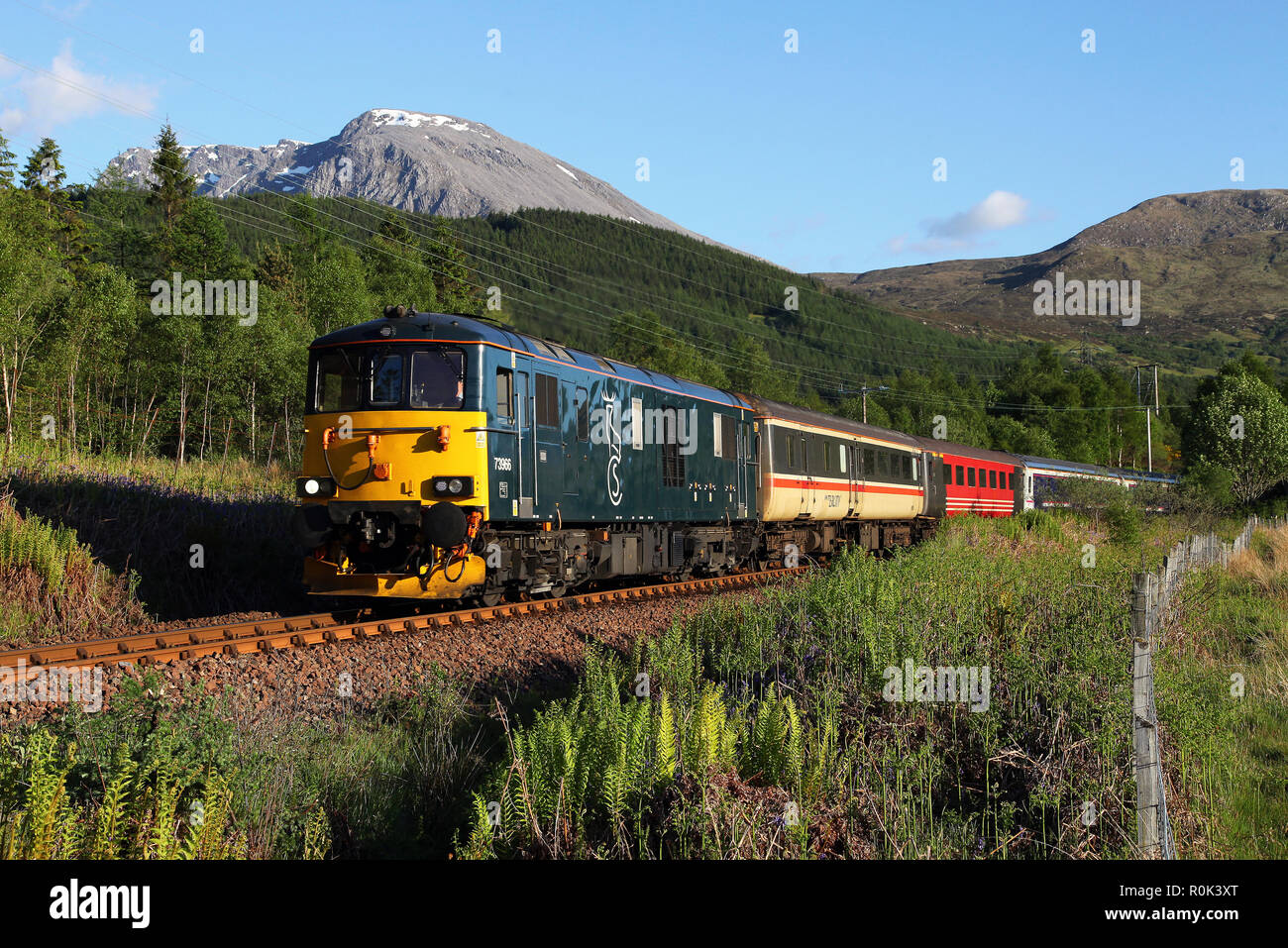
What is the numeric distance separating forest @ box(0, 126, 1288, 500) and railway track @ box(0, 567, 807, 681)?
10763 mm

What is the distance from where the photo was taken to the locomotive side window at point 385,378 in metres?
12.5

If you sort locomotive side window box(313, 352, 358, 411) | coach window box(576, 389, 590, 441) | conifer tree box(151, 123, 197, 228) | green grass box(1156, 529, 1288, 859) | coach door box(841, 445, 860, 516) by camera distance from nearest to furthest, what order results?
green grass box(1156, 529, 1288, 859), locomotive side window box(313, 352, 358, 411), coach window box(576, 389, 590, 441), coach door box(841, 445, 860, 516), conifer tree box(151, 123, 197, 228)

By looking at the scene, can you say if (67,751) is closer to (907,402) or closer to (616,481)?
(616,481)

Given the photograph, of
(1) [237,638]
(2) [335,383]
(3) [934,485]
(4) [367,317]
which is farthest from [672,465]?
(4) [367,317]

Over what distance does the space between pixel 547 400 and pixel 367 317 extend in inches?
1212

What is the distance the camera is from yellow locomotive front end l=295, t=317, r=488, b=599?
12.0 meters

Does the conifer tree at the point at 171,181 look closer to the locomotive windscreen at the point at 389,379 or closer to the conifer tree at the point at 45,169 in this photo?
the conifer tree at the point at 45,169

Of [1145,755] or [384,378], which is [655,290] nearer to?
[384,378]

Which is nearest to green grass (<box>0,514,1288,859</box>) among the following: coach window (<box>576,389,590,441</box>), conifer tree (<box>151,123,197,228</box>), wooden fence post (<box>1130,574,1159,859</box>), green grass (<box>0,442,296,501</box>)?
wooden fence post (<box>1130,574,1159,859</box>)

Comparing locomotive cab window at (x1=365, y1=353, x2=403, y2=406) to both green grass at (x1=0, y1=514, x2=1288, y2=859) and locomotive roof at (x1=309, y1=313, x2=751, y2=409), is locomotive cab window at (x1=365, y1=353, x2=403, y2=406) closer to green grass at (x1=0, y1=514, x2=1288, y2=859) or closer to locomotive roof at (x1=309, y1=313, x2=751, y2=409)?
locomotive roof at (x1=309, y1=313, x2=751, y2=409)

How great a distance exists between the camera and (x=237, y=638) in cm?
1049
